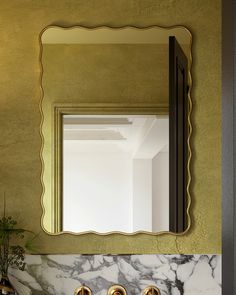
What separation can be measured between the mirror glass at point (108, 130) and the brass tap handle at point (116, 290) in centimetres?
23

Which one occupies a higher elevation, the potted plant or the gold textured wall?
the gold textured wall

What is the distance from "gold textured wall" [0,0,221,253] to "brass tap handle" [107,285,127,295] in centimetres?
15

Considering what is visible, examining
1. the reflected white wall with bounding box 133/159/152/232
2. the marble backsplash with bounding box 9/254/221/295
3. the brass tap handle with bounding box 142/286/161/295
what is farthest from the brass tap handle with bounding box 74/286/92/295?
the reflected white wall with bounding box 133/159/152/232

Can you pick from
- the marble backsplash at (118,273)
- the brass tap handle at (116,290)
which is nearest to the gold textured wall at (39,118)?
the marble backsplash at (118,273)

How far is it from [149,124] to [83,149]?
29 cm

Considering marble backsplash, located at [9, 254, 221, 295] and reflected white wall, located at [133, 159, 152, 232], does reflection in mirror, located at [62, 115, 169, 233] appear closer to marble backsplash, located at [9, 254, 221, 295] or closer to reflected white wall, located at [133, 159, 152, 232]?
reflected white wall, located at [133, 159, 152, 232]

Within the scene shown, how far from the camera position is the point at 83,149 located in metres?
2.40

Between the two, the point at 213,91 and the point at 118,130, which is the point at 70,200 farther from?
the point at 213,91

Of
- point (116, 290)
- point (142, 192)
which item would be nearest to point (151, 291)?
point (116, 290)

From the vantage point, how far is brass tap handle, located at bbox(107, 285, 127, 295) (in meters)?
2.37

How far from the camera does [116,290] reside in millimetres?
2377

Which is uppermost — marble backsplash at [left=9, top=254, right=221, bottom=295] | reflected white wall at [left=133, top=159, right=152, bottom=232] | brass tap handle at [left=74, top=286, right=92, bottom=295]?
reflected white wall at [left=133, top=159, right=152, bottom=232]

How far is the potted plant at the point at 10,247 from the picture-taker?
2273 mm

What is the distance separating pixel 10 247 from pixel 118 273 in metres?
0.46
